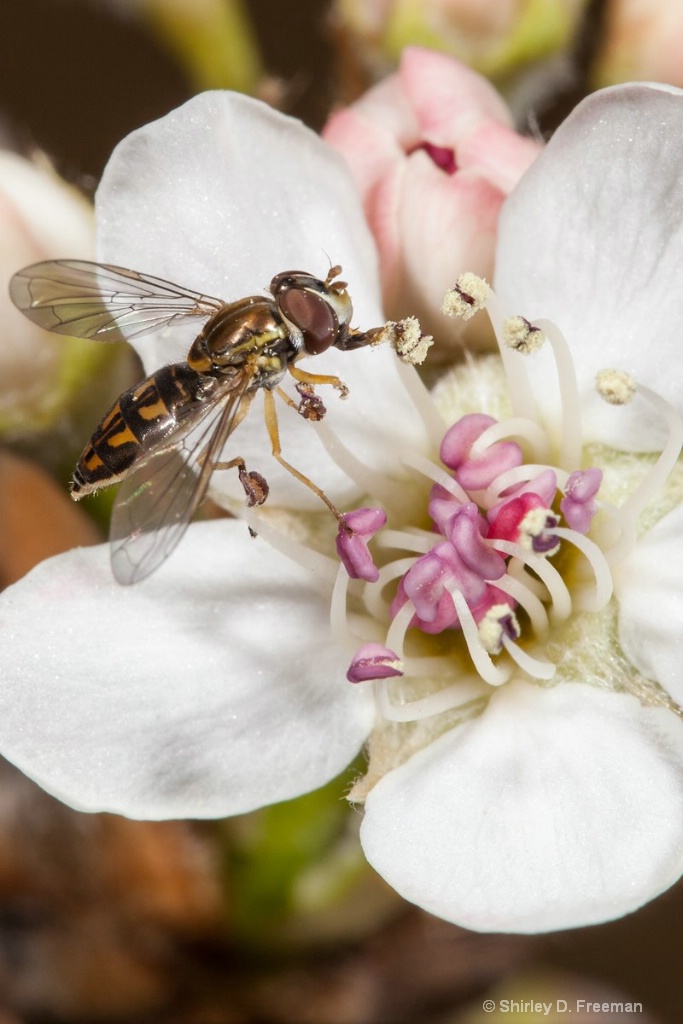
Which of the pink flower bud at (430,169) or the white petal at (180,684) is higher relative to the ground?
the pink flower bud at (430,169)

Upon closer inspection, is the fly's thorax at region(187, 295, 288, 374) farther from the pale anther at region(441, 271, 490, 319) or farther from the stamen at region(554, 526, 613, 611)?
the stamen at region(554, 526, 613, 611)

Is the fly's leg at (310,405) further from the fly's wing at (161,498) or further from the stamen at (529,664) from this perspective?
the stamen at (529,664)

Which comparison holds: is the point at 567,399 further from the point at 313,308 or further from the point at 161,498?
the point at 161,498

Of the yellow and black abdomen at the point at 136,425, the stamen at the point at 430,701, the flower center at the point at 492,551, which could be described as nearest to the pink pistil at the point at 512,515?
the flower center at the point at 492,551

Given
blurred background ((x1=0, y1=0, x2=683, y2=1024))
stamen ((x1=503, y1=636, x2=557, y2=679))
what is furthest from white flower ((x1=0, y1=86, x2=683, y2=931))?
blurred background ((x1=0, y1=0, x2=683, y2=1024))

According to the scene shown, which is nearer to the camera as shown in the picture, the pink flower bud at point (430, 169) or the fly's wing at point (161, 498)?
the fly's wing at point (161, 498)

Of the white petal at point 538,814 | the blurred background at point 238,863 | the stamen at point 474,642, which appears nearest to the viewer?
the white petal at point 538,814

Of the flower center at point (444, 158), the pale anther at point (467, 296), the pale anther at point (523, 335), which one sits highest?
the flower center at point (444, 158)
